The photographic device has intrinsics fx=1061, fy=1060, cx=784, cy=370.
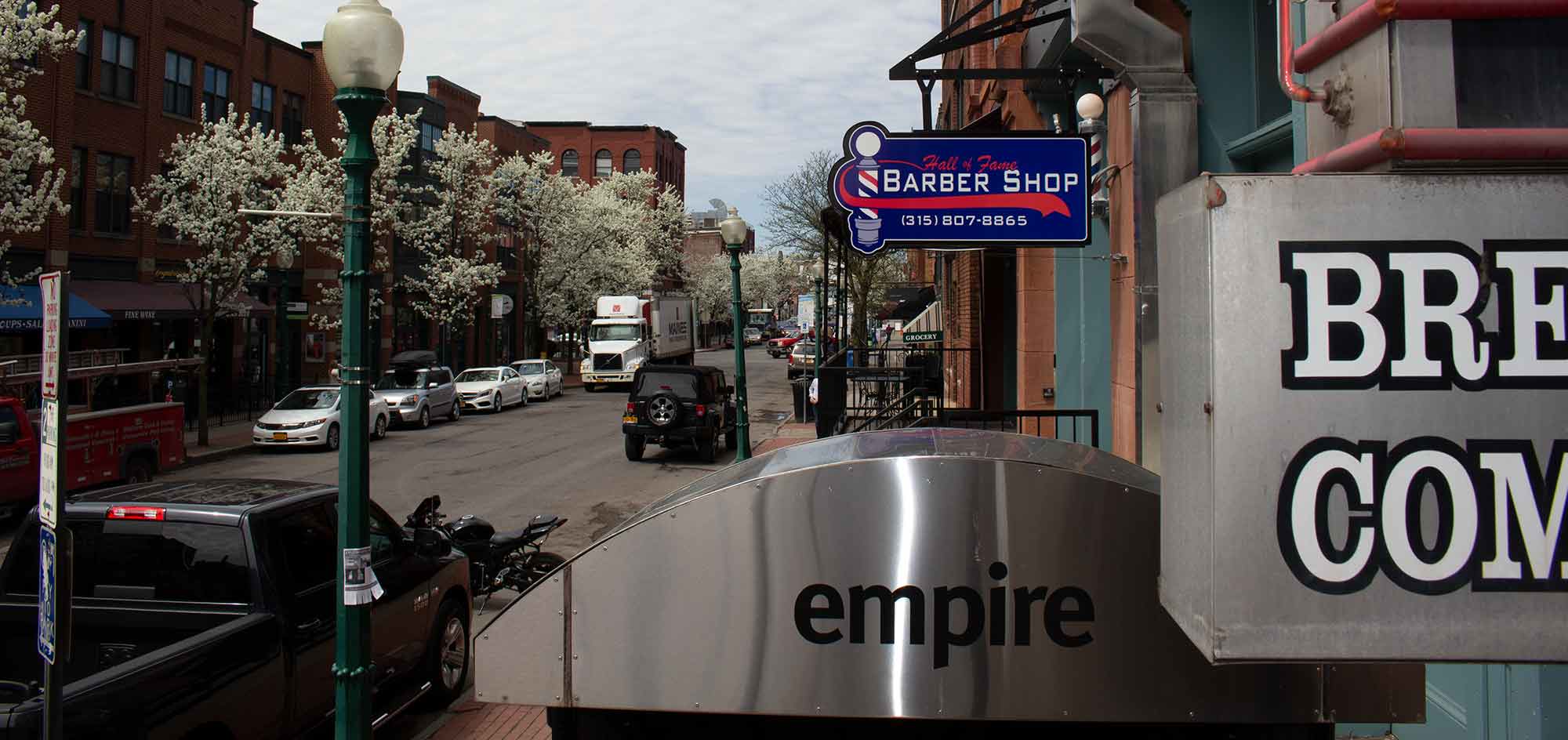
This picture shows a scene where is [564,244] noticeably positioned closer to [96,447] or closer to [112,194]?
[112,194]

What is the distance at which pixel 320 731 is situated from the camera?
20.7ft

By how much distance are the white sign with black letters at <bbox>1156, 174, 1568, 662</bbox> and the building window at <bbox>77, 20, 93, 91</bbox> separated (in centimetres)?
3180

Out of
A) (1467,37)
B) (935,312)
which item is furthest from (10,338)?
(1467,37)

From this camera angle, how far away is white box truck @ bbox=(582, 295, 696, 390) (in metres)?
43.2

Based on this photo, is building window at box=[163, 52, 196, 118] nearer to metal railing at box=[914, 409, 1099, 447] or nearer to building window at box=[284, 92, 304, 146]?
building window at box=[284, 92, 304, 146]

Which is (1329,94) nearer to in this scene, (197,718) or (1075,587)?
(1075,587)

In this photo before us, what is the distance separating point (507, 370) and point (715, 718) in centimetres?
3397

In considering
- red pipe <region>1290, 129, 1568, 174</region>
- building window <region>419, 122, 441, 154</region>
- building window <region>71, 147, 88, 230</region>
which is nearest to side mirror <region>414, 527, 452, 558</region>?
red pipe <region>1290, 129, 1568, 174</region>

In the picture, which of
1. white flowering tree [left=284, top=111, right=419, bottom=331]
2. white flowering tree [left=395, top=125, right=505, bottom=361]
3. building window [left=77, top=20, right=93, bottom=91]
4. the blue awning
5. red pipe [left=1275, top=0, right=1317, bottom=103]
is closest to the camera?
red pipe [left=1275, top=0, right=1317, bottom=103]

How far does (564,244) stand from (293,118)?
15.6m

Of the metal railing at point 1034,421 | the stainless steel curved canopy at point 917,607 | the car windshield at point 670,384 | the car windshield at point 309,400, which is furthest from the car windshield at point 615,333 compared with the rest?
the stainless steel curved canopy at point 917,607

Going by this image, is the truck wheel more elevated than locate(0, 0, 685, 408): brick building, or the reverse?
locate(0, 0, 685, 408): brick building

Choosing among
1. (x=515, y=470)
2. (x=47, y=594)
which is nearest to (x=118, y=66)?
(x=515, y=470)

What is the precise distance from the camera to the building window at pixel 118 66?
27.7 metres
